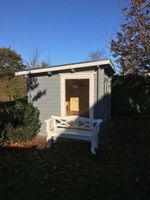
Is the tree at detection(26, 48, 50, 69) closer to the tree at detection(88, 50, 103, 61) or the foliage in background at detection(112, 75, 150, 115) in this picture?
the tree at detection(88, 50, 103, 61)

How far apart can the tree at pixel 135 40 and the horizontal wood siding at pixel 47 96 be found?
135 inches

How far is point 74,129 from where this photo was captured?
8.45 metres

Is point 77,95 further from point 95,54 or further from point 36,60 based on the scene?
point 95,54

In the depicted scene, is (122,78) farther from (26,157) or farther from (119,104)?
(26,157)

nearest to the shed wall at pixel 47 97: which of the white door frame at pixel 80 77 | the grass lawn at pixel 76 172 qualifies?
the white door frame at pixel 80 77

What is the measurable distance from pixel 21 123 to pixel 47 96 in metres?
1.72

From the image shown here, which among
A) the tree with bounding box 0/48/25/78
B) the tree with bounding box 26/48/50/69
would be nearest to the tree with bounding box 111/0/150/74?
the tree with bounding box 26/48/50/69

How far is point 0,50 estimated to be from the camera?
46.5m

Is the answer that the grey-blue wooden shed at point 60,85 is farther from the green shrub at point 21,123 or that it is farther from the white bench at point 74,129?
the white bench at point 74,129

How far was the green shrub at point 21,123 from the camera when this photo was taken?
340 inches

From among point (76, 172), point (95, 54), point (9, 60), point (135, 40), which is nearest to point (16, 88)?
point (135, 40)

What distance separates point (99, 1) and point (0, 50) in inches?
1421

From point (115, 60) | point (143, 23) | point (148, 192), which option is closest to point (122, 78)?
point (115, 60)

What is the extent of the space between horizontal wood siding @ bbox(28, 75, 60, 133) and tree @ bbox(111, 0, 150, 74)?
342 centimetres
